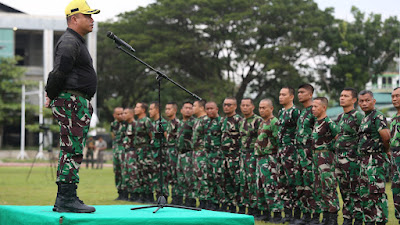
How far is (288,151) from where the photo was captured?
977cm

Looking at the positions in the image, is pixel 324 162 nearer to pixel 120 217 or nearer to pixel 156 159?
pixel 120 217

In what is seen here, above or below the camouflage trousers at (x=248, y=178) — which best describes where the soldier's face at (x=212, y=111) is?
above

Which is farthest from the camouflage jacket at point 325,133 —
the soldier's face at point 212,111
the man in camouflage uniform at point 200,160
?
the man in camouflage uniform at point 200,160

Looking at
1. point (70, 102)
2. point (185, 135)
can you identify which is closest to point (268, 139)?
point (185, 135)

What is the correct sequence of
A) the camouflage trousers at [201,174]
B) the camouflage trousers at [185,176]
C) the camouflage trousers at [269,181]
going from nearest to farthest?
the camouflage trousers at [269,181] → the camouflage trousers at [201,174] → the camouflage trousers at [185,176]

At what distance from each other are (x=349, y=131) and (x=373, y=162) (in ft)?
2.12

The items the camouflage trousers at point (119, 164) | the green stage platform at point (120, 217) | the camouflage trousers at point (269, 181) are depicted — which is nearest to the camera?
the green stage platform at point (120, 217)

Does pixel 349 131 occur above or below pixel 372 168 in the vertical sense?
above

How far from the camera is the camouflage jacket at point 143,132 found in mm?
13438


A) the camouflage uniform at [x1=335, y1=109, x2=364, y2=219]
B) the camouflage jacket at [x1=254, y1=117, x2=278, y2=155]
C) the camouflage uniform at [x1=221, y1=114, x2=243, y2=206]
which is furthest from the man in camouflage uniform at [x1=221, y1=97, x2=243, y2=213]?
the camouflage uniform at [x1=335, y1=109, x2=364, y2=219]

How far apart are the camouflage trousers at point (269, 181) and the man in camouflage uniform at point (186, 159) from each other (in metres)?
2.32

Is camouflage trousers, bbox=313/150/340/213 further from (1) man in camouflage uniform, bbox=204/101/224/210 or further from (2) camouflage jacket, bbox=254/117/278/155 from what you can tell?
(1) man in camouflage uniform, bbox=204/101/224/210

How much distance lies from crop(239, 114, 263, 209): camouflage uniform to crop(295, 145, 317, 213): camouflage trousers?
3.47 ft

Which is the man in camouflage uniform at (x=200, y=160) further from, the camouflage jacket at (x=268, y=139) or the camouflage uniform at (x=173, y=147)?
the camouflage jacket at (x=268, y=139)
